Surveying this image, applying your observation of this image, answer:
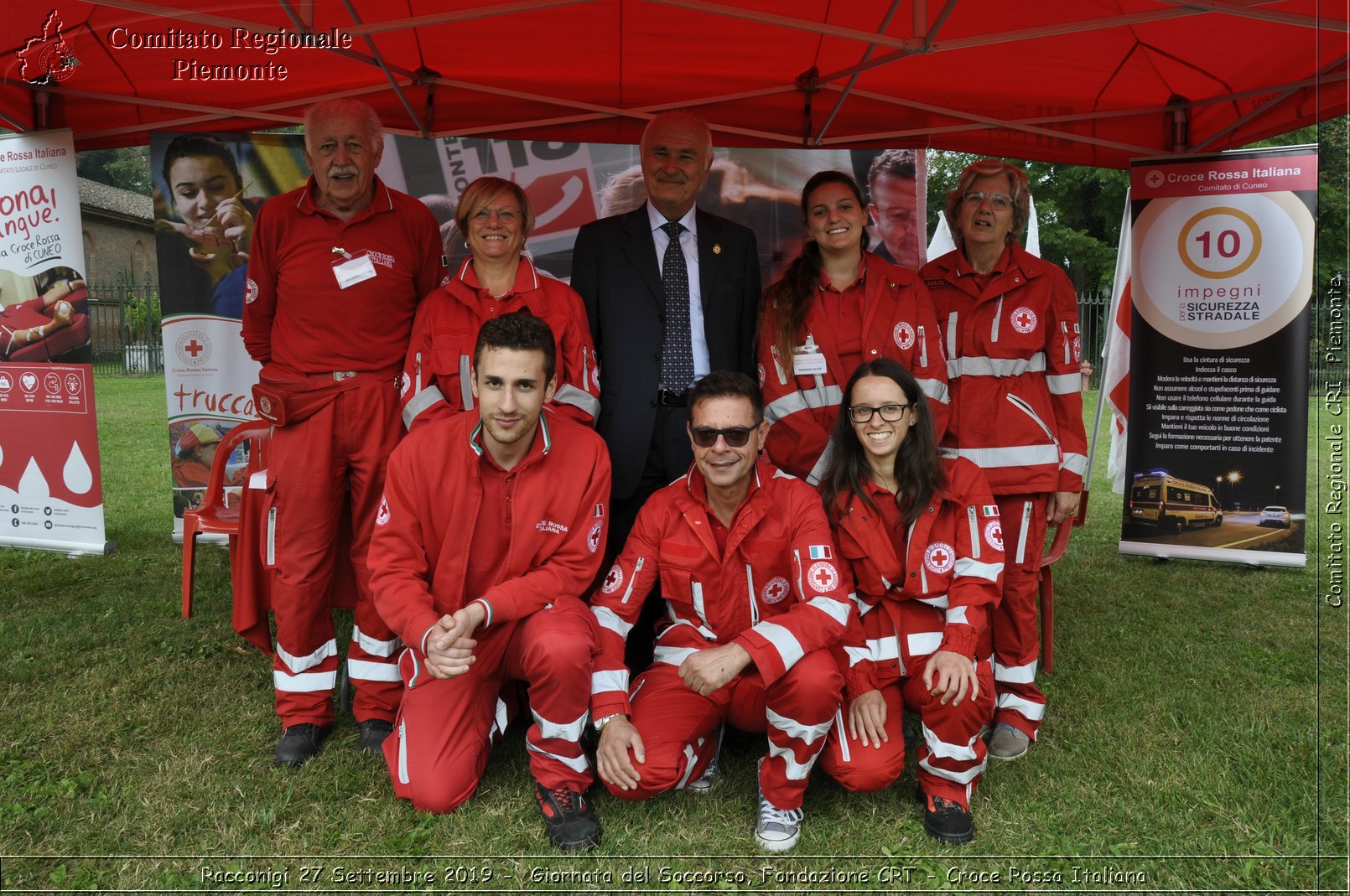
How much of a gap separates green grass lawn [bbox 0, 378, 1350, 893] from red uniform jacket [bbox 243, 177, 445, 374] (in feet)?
4.80

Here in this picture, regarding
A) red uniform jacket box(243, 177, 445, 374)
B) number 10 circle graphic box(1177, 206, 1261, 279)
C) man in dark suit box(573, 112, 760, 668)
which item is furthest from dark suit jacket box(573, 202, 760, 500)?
number 10 circle graphic box(1177, 206, 1261, 279)

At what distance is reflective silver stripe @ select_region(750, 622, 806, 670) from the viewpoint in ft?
8.66

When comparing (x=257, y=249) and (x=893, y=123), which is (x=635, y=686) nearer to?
(x=257, y=249)

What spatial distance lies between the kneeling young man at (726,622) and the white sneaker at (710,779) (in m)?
0.02

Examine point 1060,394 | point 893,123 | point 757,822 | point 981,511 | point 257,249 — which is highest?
point 893,123

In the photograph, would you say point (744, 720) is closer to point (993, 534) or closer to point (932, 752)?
point (932, 752)

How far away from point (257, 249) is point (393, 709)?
6.03 ft

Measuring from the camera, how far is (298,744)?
323cm

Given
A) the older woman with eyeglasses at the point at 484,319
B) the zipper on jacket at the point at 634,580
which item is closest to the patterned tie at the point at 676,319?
the older woman with eyeglasses at the point at 484,319

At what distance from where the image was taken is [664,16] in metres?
4.02

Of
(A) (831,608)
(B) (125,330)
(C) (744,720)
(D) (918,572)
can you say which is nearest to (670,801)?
(C) (744,720)

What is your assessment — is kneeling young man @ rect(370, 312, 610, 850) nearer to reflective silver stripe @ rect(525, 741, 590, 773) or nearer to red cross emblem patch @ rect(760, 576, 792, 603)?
reflective silver stripe @ rect(525, 741, 590, 773)

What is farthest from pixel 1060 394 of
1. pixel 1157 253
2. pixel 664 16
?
pixel 1157 253

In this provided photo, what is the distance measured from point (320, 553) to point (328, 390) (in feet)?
2.00
